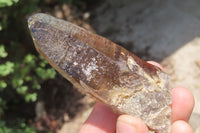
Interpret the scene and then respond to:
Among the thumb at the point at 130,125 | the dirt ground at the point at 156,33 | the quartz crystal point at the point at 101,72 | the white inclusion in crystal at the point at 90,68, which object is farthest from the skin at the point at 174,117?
the dirt ground at the point at 156,33

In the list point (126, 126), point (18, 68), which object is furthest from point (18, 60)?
point (126, 126)

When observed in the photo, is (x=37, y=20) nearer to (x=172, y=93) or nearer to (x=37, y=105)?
(x=172, y=93)

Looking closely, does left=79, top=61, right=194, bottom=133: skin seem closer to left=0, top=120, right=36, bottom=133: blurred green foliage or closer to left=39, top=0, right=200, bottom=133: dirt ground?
left=39, top=0, right=200, bottom=133: dirt ground

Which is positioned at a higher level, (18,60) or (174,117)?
(18,60)

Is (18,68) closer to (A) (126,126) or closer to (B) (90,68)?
(B) (90,68)

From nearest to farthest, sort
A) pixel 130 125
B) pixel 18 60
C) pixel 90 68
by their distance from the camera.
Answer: pixel 130 125 → pixel 90 68 → pixel 18 60

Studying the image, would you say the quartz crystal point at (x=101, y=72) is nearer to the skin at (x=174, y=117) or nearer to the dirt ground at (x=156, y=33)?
the skin at (x=174, y=117)

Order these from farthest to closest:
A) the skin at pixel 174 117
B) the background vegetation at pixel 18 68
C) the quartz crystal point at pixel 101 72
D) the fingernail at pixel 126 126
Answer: the background vegetation at pixel 18 68 → the skin at pixel 174 117 → the quartz crystal point at pixel 101 72 → the fingernail at pixel 126 126
